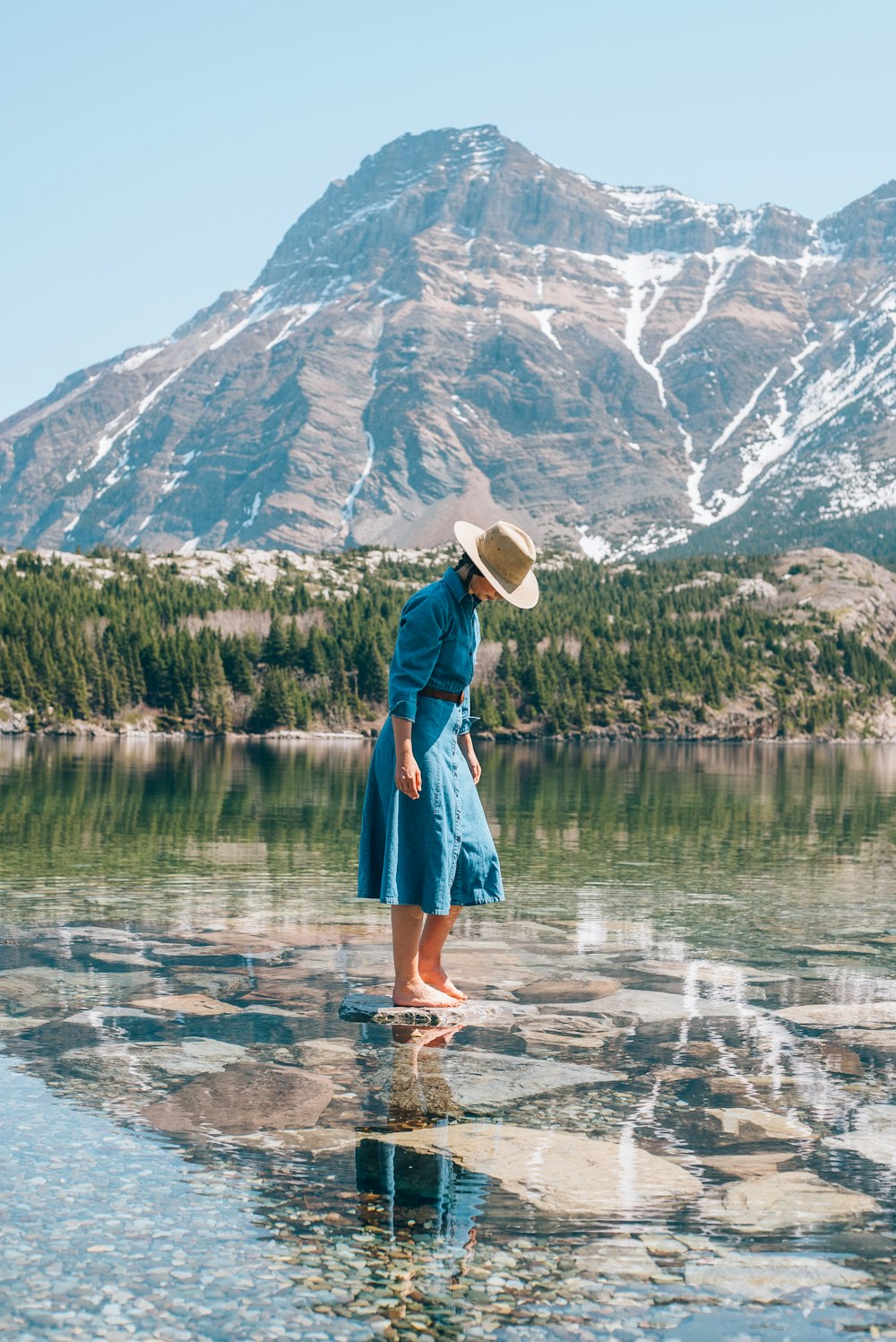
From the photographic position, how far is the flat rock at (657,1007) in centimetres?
991

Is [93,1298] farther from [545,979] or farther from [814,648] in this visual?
[814,648]

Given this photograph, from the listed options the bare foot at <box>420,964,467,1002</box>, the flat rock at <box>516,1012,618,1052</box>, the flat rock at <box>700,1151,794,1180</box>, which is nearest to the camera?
the flat rock at <box>700,1151,794,1180</box>

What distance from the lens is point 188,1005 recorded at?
10039 mm

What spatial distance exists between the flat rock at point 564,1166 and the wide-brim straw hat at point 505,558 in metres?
3.73

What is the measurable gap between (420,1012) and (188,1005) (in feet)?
5.54

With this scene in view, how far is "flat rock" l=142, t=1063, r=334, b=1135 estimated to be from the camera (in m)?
7.20

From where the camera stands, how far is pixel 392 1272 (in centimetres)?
539

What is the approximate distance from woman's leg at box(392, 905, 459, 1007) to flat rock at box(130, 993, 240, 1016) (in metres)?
1.14

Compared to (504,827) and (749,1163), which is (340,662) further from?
(749,1163)

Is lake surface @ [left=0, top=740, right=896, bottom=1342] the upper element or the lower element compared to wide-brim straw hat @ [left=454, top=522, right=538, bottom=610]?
lower

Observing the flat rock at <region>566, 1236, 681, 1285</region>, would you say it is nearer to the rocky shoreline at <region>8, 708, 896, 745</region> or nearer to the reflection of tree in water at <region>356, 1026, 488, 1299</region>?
the reflection of tree in water at <region>356, 1026, 488, 1299</region>

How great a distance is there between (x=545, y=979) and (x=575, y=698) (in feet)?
462

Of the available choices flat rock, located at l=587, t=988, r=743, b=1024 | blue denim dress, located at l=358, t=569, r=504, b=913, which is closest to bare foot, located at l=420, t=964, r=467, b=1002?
blue denim dress, located at l=358, t=569, r=504, b=913

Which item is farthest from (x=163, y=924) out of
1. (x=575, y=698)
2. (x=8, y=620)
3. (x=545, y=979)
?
(x=575, y=698)
